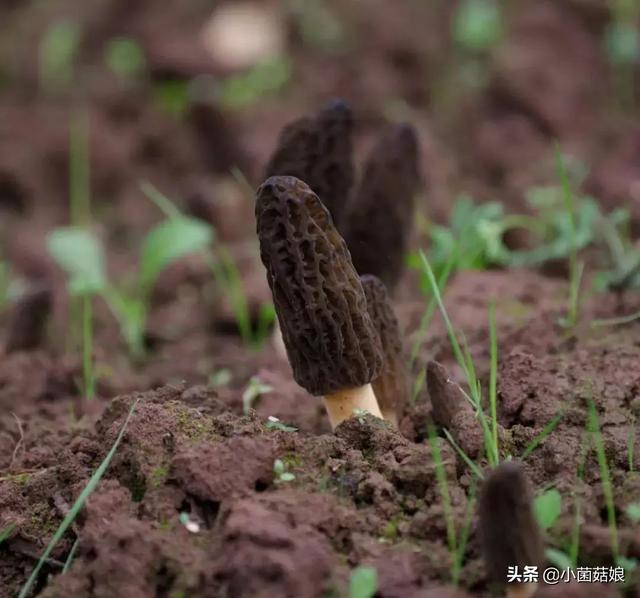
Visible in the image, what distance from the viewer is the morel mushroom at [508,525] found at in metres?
2.06

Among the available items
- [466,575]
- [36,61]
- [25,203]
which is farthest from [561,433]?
[36,61]

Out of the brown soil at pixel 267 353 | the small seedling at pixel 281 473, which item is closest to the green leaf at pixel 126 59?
the brown soil at pixel 267 353

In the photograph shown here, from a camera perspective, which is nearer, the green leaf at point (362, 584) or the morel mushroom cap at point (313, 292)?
the green leaf at point (362, 584)

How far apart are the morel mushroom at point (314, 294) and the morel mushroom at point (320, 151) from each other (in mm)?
922

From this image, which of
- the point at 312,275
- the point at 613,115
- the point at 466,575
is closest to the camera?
the point at 466,575

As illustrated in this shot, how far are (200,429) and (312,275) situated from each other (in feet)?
1.60

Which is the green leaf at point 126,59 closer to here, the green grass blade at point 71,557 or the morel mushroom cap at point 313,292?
the morel mushroom cap at point 313,292

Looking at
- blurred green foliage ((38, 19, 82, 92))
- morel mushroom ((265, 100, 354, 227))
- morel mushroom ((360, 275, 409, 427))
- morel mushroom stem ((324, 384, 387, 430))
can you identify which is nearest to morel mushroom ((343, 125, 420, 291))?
morel mushroom ((265, 100, 354, 227))

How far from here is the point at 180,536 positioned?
7.76ft

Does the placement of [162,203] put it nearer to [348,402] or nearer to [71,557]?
[348,402]

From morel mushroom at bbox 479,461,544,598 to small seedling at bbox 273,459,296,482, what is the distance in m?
0.53

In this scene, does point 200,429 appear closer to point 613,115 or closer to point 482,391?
point 482,391

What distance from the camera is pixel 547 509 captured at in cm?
231

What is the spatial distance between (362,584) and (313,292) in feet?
2.68
